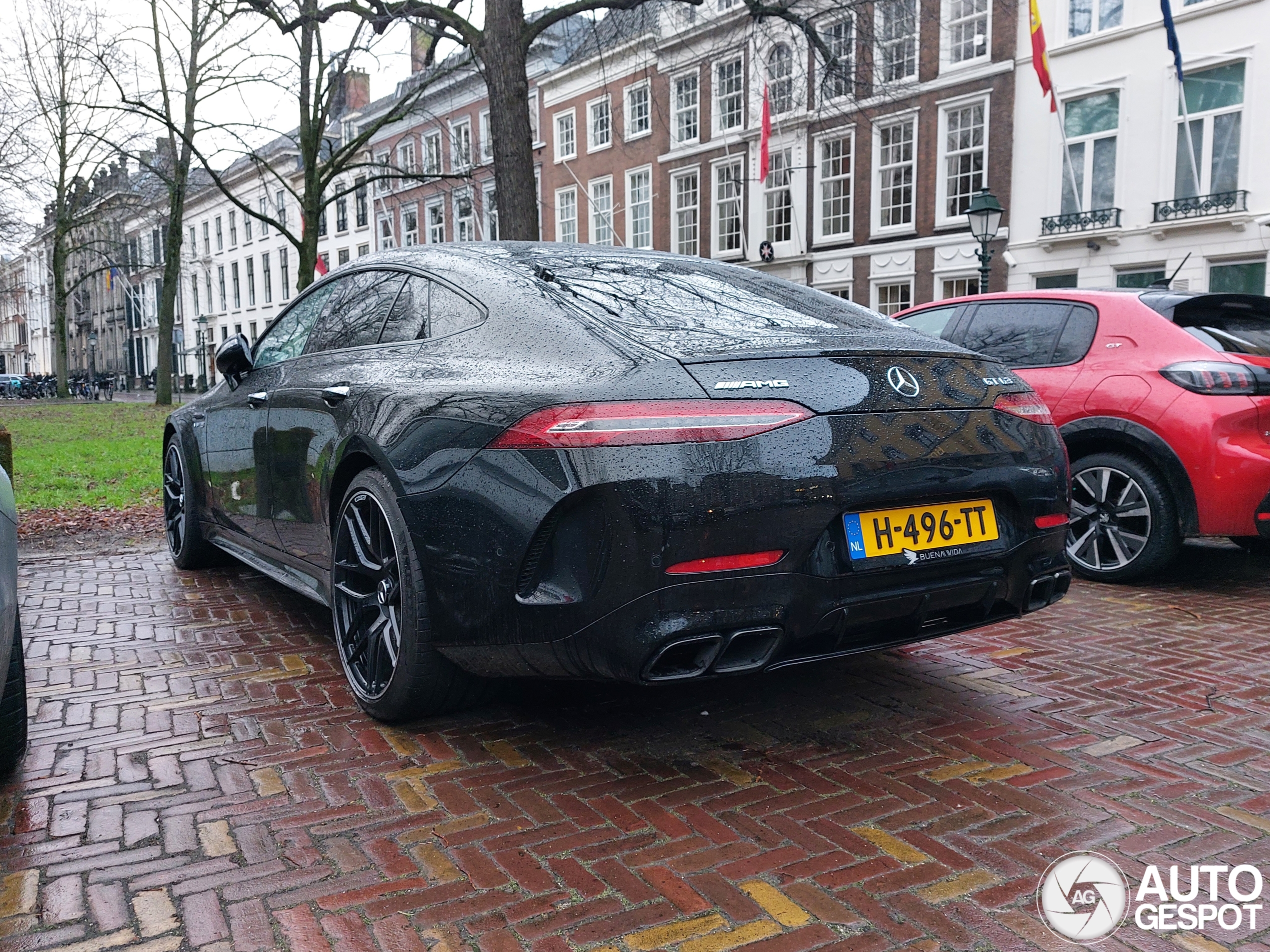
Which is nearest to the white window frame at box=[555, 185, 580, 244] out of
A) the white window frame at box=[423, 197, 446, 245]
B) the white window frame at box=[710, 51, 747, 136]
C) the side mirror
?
the white window frame at box=[423, 197, 446, 245]

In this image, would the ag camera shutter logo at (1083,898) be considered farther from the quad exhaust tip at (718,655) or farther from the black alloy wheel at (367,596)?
the black alloy wheel at (367,596)

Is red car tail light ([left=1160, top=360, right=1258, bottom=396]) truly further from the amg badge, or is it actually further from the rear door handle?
the rear door handle

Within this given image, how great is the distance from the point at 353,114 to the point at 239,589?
155 feet

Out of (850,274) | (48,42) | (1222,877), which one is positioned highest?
(48,42)

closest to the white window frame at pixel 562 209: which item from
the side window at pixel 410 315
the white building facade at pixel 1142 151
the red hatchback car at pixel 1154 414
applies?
the white building facade at pixel 1142 151

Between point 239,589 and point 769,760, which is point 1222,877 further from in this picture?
point 239,589

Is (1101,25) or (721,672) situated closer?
(721,672)

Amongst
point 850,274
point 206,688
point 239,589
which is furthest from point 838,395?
point 850,274

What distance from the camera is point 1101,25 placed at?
2109cm

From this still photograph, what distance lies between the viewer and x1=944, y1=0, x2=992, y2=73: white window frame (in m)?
22.9

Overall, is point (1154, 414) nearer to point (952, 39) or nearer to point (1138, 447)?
point (1138, 447)

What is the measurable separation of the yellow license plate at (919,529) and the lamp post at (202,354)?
178ft

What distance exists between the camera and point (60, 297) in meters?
37.2

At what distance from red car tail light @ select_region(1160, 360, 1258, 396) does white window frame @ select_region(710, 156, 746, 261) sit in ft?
79.6
